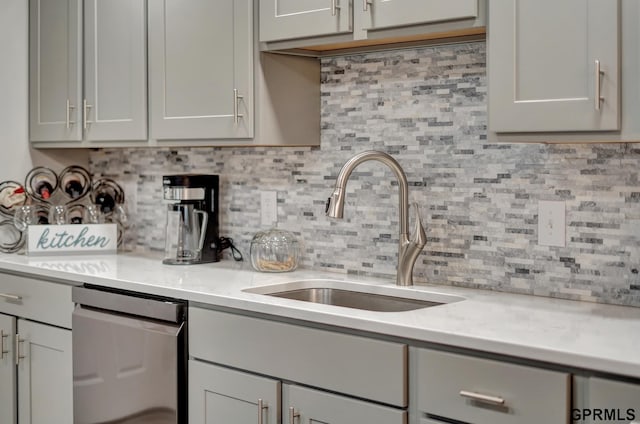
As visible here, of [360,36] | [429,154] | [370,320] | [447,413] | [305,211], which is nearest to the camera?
[447,413]

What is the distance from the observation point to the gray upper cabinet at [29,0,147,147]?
3.19 meters

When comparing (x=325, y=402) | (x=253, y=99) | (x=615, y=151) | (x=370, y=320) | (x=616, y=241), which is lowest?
(x=325, y=402)

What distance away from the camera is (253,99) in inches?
110

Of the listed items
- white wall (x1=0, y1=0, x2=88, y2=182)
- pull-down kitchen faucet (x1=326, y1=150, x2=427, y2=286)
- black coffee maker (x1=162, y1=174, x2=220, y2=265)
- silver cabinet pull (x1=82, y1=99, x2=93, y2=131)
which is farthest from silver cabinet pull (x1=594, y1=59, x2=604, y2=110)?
white wall (x1=0, y1=0, x2=88, y2=182)

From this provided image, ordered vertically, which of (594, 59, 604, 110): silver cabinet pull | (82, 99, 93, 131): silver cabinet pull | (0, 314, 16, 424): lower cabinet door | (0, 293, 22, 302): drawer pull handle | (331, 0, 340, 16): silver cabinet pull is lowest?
(0, 314, 16, 424): lower cabinet door

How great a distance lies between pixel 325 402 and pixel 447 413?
0.37 metres

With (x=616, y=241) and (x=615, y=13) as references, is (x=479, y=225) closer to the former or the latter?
(x=616, y=241)

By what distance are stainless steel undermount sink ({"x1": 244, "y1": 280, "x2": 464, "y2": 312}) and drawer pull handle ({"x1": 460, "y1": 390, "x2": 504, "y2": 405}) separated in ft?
1.86

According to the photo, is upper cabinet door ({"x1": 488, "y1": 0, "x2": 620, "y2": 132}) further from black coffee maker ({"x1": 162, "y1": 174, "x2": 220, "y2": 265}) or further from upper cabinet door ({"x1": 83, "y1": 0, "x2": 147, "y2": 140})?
upper cabinet door ({"x1": 83, "y1": 0, "x2": 147, "y2": 140})

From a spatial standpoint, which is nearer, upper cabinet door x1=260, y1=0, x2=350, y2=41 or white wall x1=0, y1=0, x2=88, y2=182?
upper cabinet door x1=260, y1=0, x2=350, y2=41

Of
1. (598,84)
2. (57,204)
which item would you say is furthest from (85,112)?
(598,84)

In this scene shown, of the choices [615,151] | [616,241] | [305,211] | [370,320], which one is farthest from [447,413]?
[305,211]

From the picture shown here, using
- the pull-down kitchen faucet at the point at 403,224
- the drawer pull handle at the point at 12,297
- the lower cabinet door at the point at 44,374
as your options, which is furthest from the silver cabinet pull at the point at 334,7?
the drawer pull handle at the point at 12,297

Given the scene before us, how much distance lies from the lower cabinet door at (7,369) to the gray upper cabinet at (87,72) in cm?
79
